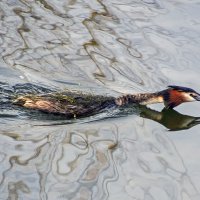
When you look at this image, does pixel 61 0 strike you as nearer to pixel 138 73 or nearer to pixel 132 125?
pixel 138 73

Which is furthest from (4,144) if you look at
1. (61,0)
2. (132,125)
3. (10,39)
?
(61,0)

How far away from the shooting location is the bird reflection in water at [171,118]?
22.8 ft

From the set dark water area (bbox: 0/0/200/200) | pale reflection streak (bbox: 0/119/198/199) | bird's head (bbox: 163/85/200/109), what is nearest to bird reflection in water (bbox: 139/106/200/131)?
dark water area (bbox: 0/0/200/200)

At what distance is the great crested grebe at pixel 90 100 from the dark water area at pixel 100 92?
0.31 feet

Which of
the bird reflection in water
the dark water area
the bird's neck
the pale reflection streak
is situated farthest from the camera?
the bird's neck

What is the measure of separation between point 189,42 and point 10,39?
9.39 feet

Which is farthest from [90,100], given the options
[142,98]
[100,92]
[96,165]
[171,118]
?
[96,165]

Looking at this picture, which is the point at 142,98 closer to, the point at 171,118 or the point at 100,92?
the point at 171,118

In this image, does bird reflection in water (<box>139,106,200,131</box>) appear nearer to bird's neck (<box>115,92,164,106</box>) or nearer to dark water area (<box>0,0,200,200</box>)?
dark water area (<box>0,0,200,200</box>)

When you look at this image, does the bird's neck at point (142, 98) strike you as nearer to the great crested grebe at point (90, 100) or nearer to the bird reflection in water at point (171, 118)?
the great crested grebe at point (90, 100)

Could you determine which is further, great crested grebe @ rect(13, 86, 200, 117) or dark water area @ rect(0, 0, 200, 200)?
great crested grebe @ rect(13, 86, 200, 117)

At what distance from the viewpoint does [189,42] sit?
906 cm

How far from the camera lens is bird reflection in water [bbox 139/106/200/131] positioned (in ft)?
22.8

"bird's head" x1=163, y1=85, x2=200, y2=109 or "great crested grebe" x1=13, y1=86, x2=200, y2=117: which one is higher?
"bird's head" x1=163, y1=85, x2=200, y2=109
